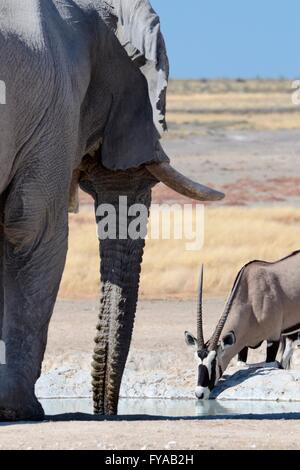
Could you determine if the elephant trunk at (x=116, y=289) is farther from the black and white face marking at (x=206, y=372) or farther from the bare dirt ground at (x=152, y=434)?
the black and white face marking at (x=206, y=372)

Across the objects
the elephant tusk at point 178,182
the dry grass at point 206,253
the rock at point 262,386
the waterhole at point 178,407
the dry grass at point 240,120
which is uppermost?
the dry grass at point 240,120

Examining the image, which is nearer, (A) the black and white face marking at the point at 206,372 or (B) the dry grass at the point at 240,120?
(A) the black and white face marking at the point at 206,372

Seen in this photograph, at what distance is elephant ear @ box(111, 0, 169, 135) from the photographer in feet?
30.6

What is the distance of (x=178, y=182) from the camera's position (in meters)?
9.89

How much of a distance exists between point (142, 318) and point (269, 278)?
75.2 inches

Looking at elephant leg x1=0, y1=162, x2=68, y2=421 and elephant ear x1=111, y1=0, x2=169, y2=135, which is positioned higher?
elephant ear x1=111, y1=0, x2=169, y2=135

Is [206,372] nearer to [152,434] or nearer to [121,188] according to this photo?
[121,188]
